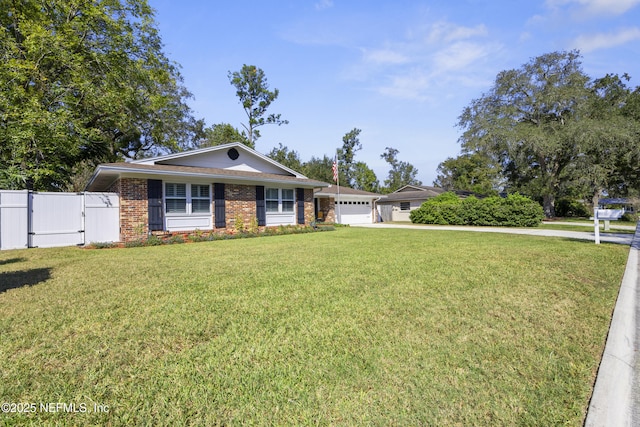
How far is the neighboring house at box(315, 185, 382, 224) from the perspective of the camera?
960 inches

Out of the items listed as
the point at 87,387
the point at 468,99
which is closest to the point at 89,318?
the point at 87,387

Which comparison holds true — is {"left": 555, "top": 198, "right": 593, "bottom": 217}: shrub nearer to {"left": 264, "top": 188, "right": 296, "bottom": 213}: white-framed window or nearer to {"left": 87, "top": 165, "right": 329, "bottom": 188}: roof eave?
{"left": 87, "top": 165, "right": 329, "bottom": 188}: roof eave

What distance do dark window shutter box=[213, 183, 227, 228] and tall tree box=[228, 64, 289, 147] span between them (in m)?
20.3

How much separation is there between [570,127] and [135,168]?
30614 mm

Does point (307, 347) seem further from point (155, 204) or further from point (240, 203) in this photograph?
point (240, 203)

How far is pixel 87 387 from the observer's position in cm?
213

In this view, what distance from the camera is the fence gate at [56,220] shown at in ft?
33.8

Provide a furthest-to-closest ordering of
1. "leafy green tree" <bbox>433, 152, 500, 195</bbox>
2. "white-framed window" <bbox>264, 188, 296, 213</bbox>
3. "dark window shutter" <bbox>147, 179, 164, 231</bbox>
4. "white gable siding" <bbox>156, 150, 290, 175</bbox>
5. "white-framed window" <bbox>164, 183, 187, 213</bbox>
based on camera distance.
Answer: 1. "leafy green tree" <bbox>433, 152, 500, 195</bbox>
2. "white-framed window" <bbox>264, 188, 296, 213</bbox>
3. "white gable siding" <bbox>156, 150, 290, 175</bbox>
4. "white-framed window" <bbox>164, 183, 187, 213</bbox>
5. "dark window shutter" <bbox>147, 179, 164, 231</bbox>

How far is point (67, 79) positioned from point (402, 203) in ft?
89.6

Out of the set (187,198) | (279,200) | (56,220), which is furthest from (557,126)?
(56,220)

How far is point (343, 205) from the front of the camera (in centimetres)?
2548

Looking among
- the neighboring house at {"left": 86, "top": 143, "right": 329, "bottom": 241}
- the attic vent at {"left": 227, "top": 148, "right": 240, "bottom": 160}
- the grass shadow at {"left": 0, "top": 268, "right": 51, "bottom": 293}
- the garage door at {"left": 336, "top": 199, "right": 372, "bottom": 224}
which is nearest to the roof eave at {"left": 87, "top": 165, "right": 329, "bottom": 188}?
the neighboring house at {"left": 86, "top": 143, "right": 329, "bottom": 241}

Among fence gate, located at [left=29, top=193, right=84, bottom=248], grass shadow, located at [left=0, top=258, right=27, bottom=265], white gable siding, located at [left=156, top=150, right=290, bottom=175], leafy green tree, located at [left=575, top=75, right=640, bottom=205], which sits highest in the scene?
leafy green tree, located at [left=575, top=75, right=640, bottom=205]

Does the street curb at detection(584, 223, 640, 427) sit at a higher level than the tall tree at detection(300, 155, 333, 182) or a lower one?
lower
